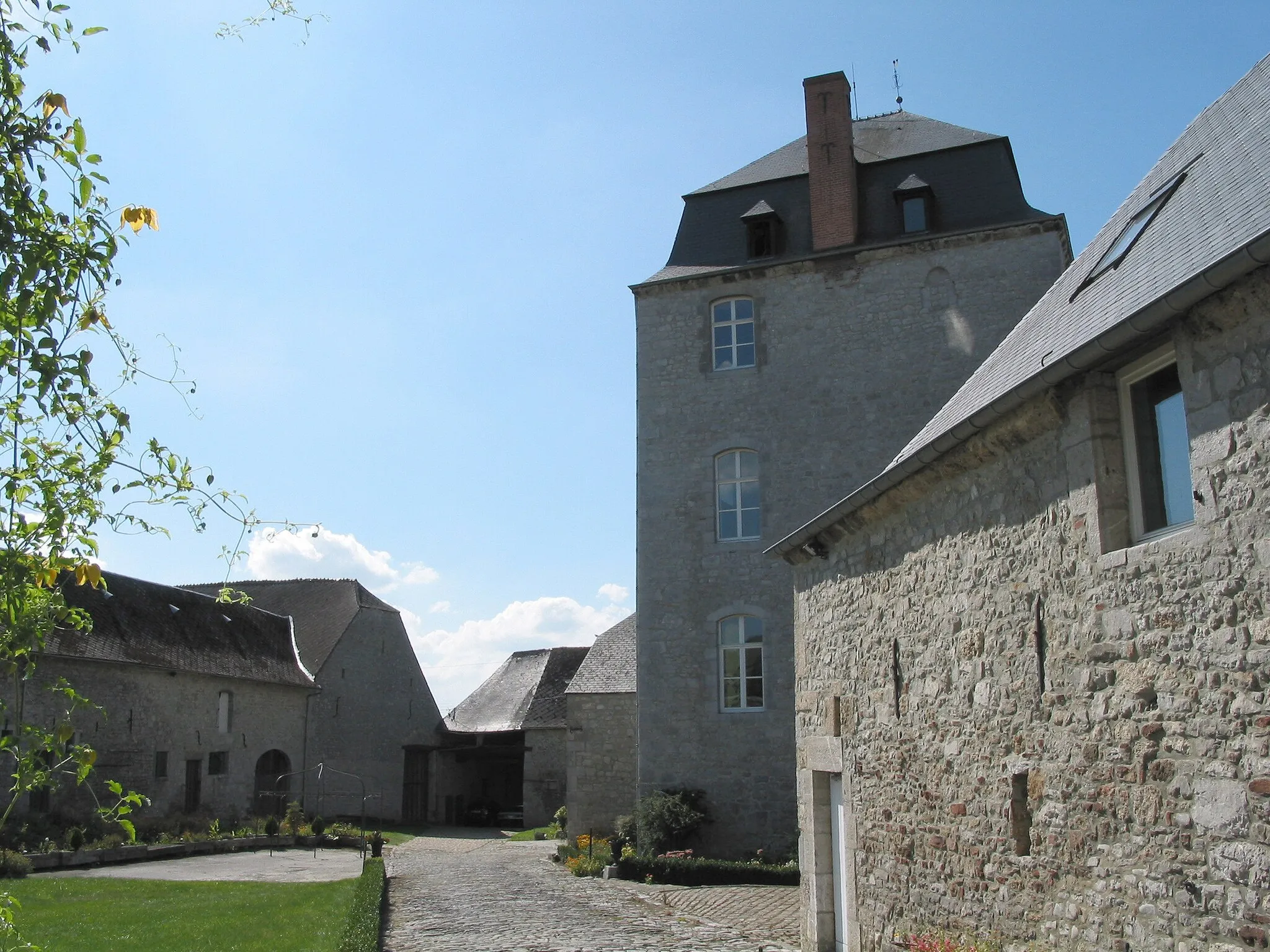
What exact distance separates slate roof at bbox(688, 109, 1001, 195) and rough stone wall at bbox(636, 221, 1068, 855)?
225 centimetres

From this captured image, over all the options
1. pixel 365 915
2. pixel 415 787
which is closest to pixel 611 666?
pixel 415 787

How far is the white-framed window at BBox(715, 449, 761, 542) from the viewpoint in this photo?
17.1 metres

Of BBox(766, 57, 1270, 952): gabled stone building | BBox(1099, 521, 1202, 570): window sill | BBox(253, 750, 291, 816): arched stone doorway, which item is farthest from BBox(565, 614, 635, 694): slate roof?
BBox(1099, 521, 1202, 570): window sill

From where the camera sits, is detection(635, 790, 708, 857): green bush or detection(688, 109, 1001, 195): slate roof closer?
detection(635, 790, 708, 857): green bush

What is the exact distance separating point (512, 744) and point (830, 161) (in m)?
20.8

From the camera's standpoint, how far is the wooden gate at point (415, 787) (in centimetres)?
3169

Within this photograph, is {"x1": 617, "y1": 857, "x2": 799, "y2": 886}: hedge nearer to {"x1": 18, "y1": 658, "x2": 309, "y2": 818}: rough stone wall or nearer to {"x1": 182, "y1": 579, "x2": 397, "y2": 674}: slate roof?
{"x1": 18, "y1": 658, "x2": 309, "y2": 818}: rough stone wall

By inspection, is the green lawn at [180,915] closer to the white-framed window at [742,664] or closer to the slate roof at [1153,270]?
the white-framed window at [742,664]

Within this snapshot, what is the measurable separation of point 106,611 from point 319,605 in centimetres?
900

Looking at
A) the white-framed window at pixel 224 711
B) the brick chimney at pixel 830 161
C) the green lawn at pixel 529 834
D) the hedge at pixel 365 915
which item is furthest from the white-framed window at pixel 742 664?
the white-framed window at pixel 224 711

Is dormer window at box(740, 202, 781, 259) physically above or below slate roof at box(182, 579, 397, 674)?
above

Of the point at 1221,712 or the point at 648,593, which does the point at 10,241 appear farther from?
the point at 648,593

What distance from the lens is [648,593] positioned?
57.1ft

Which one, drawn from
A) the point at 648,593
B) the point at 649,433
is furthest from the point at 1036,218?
the point at 648,593
